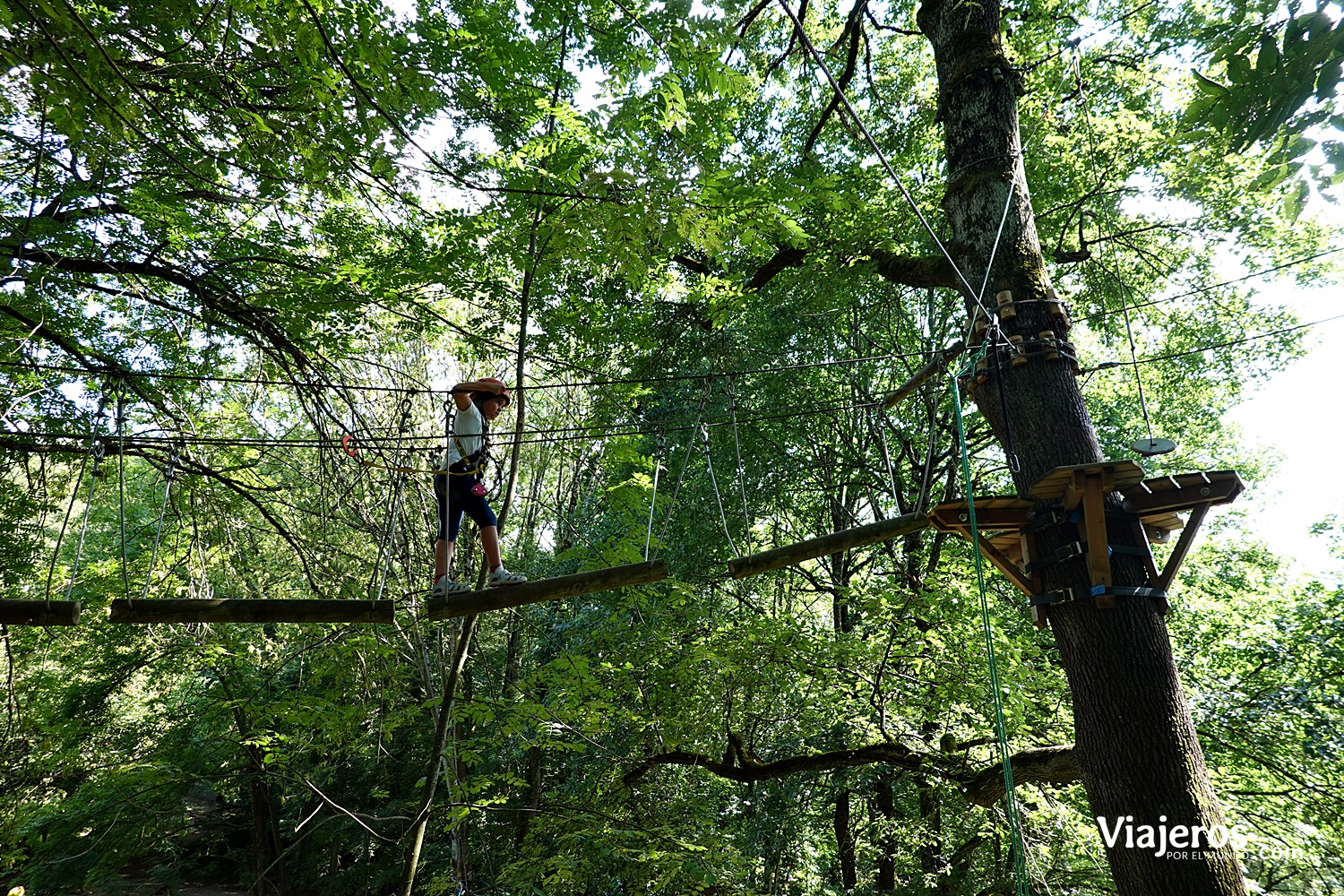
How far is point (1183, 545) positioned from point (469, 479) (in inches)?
106

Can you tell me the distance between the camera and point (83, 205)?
4.05 m

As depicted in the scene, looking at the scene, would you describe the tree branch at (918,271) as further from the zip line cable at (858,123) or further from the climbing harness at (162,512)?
the climbing harness at (162,512)

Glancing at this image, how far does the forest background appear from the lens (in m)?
3.11

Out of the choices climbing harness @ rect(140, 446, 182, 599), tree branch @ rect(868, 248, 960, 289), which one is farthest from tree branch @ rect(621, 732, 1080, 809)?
climbing harness @ rect(140, 446, 182, 599)

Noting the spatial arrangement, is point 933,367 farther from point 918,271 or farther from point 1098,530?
point 918,271

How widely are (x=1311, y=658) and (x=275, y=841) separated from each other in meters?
11.3

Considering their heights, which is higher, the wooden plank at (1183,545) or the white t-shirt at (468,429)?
the white t-shirt at (468,429)

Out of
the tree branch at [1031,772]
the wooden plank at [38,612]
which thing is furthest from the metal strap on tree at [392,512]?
the tree branch at [1031,772]

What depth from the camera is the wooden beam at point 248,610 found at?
9.25 ft

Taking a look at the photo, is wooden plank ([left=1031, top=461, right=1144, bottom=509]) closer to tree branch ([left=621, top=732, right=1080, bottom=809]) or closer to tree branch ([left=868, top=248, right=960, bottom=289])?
tree branch ([left=868, top=248, right=960, bottom=289])

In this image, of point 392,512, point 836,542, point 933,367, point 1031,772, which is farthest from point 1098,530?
point 1031,772

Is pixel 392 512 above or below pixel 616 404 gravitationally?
below

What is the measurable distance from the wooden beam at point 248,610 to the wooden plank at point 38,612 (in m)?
0.13

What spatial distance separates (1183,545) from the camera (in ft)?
8.13
